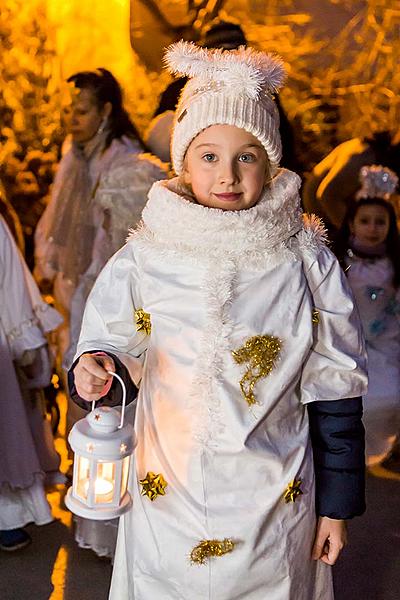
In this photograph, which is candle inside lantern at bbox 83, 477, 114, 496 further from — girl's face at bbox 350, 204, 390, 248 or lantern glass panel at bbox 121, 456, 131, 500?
girl's face at bbox 350, 204, 390, 248

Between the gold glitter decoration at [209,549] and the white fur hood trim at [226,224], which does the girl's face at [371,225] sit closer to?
the white fur hood trim at [226,224]

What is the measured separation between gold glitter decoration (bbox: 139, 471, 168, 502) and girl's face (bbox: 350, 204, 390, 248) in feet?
8.46

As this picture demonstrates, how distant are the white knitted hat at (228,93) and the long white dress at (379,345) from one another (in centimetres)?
232

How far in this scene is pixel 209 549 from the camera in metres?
1.59

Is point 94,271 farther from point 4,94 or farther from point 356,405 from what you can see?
point 356,405

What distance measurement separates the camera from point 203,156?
5.41 ft

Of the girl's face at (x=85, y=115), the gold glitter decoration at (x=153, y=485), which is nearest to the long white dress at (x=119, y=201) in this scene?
the girl's face at (x=85, y=115)

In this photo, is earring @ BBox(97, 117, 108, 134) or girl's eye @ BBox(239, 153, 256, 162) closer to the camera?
girl's eye @ BBox(239, 153, 256, 162)

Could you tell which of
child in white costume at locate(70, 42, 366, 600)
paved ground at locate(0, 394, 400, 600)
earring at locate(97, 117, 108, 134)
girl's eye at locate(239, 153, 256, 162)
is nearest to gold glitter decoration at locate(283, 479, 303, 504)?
child in white costume at locate(70, 42, 366, 600)

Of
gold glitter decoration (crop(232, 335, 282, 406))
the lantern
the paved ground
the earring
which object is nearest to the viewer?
the lantern

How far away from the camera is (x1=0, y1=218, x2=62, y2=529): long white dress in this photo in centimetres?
301

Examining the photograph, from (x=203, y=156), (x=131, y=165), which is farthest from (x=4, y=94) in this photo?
(x=203, y=156)

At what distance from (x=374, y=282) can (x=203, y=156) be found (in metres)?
2.48

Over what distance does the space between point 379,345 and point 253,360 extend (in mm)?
2452
